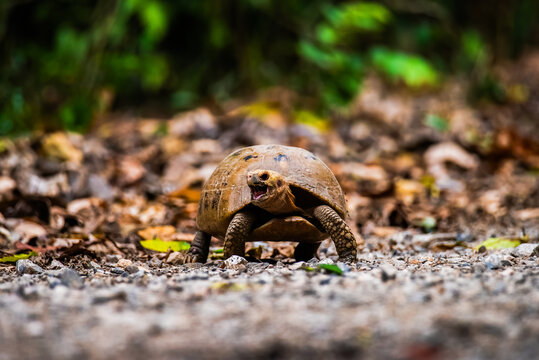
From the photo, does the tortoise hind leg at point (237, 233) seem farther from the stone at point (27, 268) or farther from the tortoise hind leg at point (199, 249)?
the stone at point (27, 268)

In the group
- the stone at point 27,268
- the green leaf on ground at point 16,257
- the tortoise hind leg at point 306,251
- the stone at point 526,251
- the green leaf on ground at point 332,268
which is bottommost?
the stone at point 27,268

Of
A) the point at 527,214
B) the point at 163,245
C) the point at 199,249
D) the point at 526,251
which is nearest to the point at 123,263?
the point at 199,249

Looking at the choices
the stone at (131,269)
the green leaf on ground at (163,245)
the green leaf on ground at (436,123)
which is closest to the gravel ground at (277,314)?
the stone at (131,269)

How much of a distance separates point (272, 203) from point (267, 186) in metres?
0.11

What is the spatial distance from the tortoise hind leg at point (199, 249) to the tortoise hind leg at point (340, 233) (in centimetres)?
77

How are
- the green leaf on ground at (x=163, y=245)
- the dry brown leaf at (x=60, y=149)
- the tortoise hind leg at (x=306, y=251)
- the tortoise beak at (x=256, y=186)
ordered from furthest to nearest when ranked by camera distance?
the dry brown leaf at (x=60, y=149) → the green leaf on ground at (x=163, y=245) → the tortoise hind leg at (x=306, y=251) → the tortoise beak at (x=256, y=186)

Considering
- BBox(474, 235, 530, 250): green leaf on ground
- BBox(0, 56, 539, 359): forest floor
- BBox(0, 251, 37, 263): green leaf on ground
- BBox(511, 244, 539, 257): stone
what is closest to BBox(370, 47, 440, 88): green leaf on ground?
BBox(0, 56, 539, 359): forest floor

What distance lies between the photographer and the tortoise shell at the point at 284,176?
323 centimetres

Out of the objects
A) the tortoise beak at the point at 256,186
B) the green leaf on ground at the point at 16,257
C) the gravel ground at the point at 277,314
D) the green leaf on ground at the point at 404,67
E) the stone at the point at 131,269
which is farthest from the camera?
the green leaf on ground at the point at 404,67

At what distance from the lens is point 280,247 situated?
4.12 meters

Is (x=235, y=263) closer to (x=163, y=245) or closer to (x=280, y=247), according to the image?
(x=163, y=245)

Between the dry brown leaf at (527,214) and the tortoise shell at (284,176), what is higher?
the dry brown leaf at (527,214)

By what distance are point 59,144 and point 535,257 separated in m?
4.93

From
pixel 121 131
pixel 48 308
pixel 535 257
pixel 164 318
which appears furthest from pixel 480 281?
pixel 121 131
